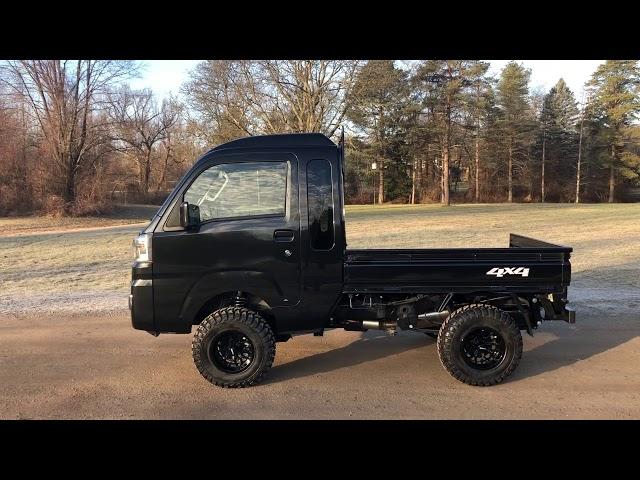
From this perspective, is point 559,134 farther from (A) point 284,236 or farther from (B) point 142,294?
(B) point 142,294

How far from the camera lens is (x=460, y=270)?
4516mm

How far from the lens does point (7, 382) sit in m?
4.55

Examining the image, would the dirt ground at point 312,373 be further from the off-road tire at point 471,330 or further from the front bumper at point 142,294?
the front bumper at point 142,294

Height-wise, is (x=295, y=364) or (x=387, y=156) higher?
(x=387, y=156)

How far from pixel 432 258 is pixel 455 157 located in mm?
47996

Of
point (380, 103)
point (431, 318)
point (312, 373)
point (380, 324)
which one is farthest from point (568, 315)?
point (380, 103)

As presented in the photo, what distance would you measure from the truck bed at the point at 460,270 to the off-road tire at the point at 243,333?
0.93 m

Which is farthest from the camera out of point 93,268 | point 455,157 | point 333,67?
point 455,157

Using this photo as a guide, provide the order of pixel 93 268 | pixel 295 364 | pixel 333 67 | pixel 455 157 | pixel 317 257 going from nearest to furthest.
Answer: pixel 317 257
pixel 295 364
pixel 93 268
pixel 333 67
pixel 455 157

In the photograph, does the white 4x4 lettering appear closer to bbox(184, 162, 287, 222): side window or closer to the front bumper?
bbox(184, 162, 287, 222): side window

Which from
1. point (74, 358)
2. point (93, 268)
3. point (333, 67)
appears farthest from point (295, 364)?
point (333, 67)

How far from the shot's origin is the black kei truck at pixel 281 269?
4469 mm

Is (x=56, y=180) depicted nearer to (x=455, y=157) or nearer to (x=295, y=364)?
(x=295, y=364)

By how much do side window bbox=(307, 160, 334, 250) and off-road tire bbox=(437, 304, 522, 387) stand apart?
4.72ft
